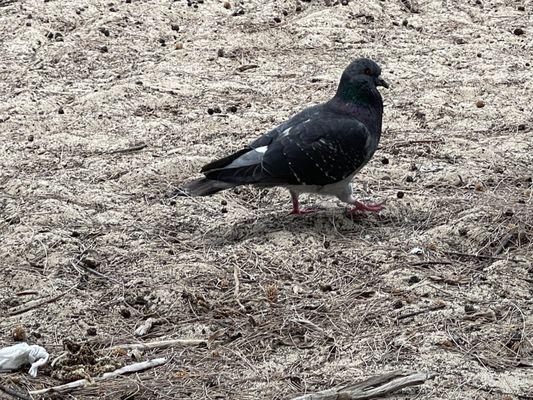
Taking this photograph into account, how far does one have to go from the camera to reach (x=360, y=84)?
239 inches

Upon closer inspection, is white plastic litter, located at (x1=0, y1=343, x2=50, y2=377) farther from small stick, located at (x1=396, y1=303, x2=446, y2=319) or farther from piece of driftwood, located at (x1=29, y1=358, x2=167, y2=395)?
small stick, located at (x1=396, y1=303, x2=446, y2=319)

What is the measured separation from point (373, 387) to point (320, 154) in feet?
6.29

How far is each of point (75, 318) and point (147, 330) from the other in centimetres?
37

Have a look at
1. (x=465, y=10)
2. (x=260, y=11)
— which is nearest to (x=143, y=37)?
(x=260, y=11)

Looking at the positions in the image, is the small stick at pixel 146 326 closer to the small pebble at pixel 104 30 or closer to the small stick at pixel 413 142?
the small stick at pixel 413 142

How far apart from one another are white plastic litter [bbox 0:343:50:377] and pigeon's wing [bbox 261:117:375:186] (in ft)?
5.81

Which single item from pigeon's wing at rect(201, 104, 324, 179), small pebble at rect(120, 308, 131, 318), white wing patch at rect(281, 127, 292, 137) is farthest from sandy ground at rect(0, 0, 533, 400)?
white wing patch at rect(281, 127, 292, 137)

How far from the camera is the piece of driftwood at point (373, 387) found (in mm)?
4164

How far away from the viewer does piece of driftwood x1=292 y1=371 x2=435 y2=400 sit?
164 inches

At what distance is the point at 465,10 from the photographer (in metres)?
9.19

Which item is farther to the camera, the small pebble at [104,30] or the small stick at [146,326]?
the small pebble at [104,30]

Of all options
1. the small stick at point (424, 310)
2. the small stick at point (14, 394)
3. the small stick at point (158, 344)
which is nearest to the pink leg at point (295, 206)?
the small stick at point (424, 310)

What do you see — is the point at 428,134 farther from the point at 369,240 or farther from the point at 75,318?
the point at 75,318

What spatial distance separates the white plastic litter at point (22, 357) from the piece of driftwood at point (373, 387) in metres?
1.18
